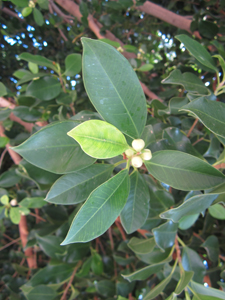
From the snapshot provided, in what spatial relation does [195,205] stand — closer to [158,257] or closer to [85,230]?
[85,230]

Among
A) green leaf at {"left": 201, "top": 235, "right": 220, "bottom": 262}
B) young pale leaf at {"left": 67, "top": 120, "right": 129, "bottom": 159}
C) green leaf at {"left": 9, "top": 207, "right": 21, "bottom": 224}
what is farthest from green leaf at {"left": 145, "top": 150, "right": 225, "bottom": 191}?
green leaf at {"left": 9, "top": 207, "right": 21, "bottom": 224}

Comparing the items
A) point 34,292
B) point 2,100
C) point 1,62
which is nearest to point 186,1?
point 2,100

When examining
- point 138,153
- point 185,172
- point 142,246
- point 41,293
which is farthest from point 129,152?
point 41,293

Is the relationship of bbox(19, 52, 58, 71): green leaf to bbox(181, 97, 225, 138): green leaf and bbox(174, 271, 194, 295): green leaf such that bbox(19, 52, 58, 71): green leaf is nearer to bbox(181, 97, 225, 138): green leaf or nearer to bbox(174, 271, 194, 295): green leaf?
bbox(181, 97, 225, 138): green leaf

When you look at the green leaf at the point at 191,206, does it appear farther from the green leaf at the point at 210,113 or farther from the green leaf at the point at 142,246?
the green leaf at the point at 142,246

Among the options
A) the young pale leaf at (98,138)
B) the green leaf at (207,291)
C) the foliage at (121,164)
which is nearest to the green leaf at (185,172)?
the foliage at (121,164)
